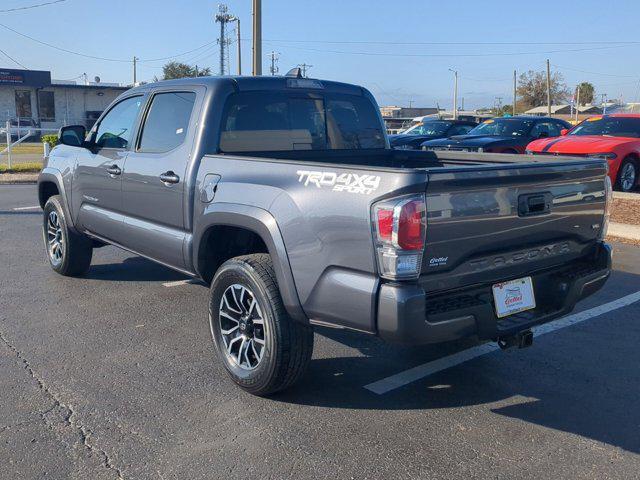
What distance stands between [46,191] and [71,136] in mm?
1290

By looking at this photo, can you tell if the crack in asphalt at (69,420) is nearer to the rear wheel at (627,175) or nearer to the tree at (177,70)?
the rear wheel at (627,175)

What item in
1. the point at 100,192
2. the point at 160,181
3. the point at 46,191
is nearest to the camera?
the point at 160,181

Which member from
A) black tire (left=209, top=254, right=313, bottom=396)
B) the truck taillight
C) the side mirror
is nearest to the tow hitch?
the truck taillight

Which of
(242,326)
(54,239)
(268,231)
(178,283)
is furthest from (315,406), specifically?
(54,239)

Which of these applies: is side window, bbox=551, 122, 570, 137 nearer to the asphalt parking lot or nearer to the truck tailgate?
the asphalt parking lot

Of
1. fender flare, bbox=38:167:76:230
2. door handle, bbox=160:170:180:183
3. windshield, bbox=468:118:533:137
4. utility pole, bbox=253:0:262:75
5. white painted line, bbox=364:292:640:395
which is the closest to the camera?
white painted line, bbox=364:292:640:395

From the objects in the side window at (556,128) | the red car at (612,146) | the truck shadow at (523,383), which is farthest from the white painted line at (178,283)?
the side window at (556,128)

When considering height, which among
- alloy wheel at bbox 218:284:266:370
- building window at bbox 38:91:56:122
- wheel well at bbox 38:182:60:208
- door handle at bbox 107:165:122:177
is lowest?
alloy wheel at bbox 218:284:266:370

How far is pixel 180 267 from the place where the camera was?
4.75 metres

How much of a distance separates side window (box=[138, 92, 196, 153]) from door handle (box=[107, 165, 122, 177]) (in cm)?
29

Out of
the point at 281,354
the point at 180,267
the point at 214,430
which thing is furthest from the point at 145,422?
the point at 180,267

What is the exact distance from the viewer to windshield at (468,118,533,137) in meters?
15.0

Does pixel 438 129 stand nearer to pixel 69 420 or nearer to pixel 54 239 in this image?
pixel 54 239

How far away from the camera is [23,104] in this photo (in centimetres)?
4878
